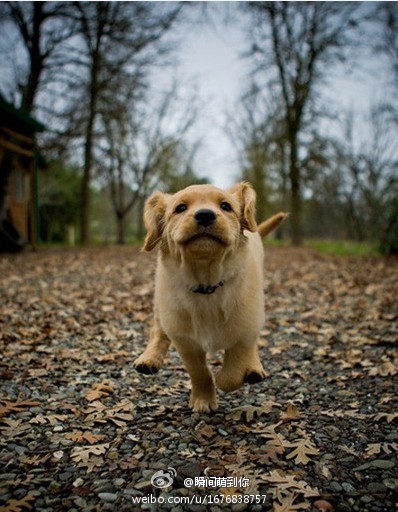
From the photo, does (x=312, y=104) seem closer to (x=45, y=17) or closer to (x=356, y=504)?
(x=45, y=17)

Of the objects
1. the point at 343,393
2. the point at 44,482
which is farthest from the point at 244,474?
the point at 343,393

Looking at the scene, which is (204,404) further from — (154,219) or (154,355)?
(154,219)

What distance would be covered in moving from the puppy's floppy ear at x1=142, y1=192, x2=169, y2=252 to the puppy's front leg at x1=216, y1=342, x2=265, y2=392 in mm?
941

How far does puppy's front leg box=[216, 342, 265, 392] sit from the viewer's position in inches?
119

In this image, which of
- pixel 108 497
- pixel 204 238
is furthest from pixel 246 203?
pixel 108 497

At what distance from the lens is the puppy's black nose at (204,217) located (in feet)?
8.46

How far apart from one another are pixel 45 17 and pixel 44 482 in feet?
59.0

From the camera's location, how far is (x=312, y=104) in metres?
20.5

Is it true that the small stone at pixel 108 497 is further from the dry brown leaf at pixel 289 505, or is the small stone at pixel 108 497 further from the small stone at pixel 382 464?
the small stone at pixel 382 464

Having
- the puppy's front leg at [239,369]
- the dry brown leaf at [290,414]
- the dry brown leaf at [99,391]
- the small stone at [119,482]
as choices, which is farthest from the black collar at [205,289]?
the dry brown leaf at [99,391]

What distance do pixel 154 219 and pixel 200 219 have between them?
673 mm

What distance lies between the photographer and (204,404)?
10.6ft

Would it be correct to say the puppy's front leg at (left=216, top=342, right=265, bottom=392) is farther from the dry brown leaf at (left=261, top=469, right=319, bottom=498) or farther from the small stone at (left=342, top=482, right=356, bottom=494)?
the small stone at (left=342, top=482, right=356, bottom=494)

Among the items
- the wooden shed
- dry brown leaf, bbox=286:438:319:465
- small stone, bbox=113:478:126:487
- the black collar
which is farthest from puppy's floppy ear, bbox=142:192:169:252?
the wooden shed
